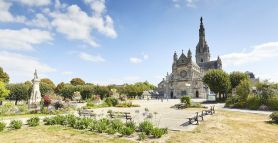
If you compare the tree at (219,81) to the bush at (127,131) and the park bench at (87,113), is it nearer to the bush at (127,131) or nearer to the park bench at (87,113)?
the park bench at (87,113)

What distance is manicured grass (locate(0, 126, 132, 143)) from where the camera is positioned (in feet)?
33.8

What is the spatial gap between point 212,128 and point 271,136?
3.18m

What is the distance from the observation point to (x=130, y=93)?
76.9 metres

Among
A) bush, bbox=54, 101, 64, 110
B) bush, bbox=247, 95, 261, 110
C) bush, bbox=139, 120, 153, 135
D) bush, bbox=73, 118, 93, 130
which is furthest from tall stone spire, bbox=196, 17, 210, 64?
bush, bbox=139, 120, 153, 135

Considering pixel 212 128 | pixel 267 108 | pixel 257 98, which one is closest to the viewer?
pixel 212 128

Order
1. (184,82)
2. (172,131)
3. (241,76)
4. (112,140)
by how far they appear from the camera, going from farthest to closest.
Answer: (184,82) → (241,76) → (172,131) → (112,140)

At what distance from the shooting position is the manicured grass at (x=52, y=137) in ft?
33.8

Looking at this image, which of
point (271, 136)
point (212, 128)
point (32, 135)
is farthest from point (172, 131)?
point (32, 135)

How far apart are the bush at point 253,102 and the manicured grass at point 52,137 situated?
2312cm

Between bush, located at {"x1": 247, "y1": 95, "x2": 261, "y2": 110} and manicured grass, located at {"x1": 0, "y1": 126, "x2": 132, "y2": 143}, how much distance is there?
23118 millimetres

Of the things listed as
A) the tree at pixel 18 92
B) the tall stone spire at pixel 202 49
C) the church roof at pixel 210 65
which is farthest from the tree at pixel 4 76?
the tall stone spire at pixel 202 49

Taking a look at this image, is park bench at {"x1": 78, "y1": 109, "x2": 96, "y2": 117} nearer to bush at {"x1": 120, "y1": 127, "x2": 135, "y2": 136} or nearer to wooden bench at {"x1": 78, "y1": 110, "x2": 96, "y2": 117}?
wooden bench at {"x1": 78, "y1": 110, "x2": 96, "y2": 117}

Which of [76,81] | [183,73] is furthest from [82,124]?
[76,81]

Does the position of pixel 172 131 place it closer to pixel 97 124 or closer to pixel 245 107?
pixel 97 124
